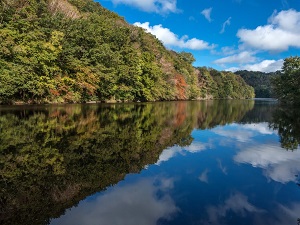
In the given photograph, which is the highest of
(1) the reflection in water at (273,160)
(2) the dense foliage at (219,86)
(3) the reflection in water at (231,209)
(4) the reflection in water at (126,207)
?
(2) the dense foliage at (219,86)

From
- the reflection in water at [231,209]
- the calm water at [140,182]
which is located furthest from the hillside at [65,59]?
the reflection in water at [231,209]

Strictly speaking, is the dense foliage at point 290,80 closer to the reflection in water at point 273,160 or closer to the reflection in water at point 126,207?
the reflection in water at point 273,160

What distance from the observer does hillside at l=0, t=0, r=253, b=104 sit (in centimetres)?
2970

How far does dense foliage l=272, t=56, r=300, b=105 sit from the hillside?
3064 centimetres

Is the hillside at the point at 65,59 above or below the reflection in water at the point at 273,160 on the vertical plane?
above

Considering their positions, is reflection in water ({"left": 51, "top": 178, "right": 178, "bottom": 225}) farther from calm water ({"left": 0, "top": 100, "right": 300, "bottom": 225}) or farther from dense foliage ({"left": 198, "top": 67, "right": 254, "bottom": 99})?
dense foliage ({"left": 198, "top": 67, "right": 254, "bottom": 99})

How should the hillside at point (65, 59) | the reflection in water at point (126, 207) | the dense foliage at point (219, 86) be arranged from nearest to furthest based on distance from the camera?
1. the reflection in water at point (126, 207)
2. the hillside at point (65, 59)
3. the dense foliage at point (219, 86)

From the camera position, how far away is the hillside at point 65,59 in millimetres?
29703

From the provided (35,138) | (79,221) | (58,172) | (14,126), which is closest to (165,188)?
(79,221)

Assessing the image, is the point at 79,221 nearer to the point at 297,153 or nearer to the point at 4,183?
the point at 4,183

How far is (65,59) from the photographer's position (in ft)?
124

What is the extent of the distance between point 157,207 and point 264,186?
11.0 ft

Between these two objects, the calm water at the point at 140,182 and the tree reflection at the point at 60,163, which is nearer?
the calm water at the point at 140,182

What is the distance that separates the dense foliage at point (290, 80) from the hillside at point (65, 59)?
30.6 m
